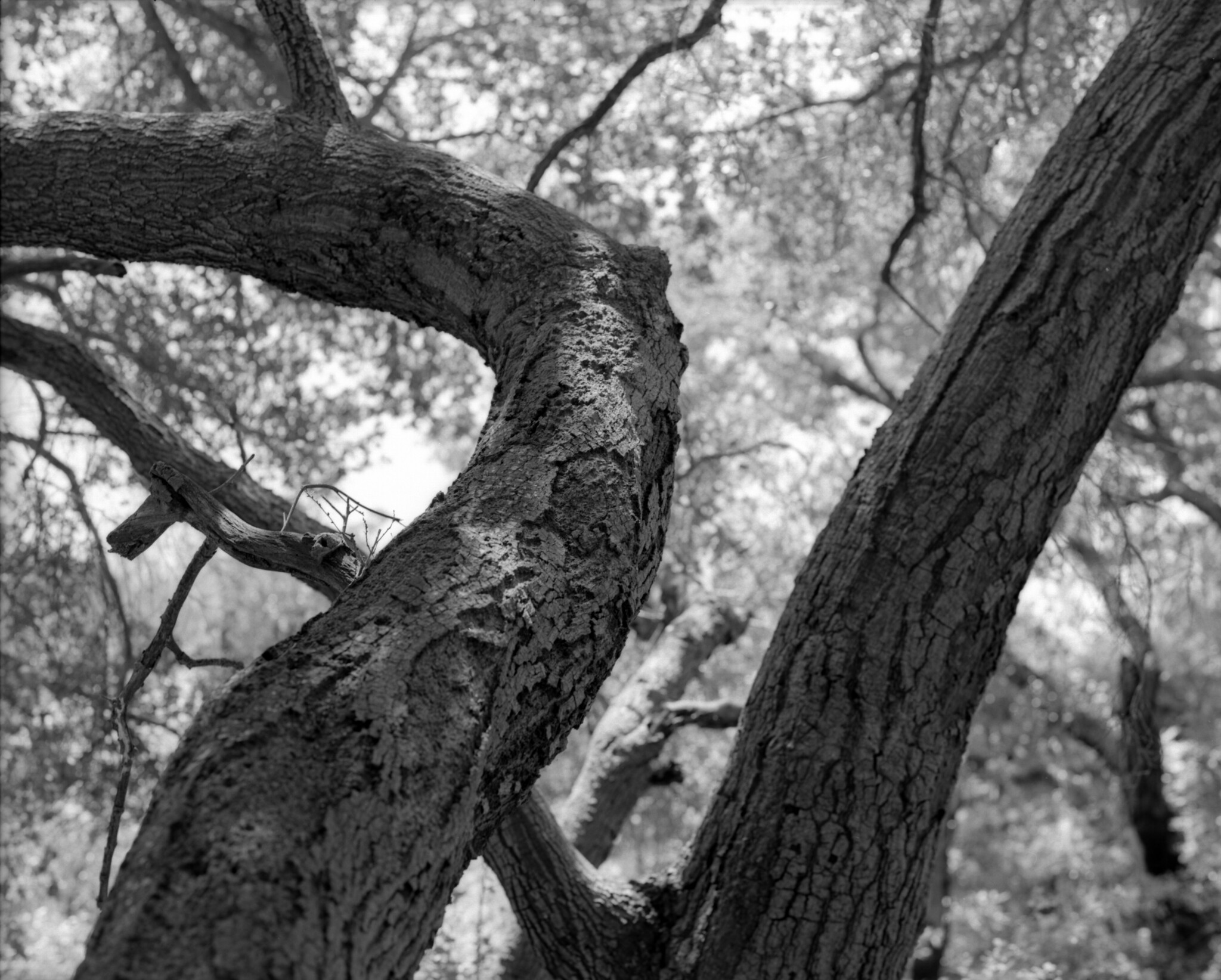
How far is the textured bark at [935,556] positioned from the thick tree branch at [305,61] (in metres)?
1.57

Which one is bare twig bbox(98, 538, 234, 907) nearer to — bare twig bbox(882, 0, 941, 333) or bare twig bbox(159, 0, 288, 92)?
bare twig bbox(882, 0, 941, 333)

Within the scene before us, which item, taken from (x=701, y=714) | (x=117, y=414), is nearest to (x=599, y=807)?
(x=701, y=714)

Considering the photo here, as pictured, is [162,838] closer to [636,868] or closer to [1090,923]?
[636,868]

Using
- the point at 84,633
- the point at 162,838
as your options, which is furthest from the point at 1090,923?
the point at 162,838

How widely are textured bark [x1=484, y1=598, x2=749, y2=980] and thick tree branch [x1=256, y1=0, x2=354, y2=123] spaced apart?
5.81ft

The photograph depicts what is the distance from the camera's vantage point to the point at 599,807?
482cm

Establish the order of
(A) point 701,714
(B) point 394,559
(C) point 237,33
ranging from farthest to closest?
(C) point 237,33 < (A) point 701,714 < (B) point 394,559

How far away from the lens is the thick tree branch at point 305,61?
9.01 feet

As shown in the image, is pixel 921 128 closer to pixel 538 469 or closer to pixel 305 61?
pixel 305 61

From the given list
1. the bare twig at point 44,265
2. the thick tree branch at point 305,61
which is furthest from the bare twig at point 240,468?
the bare twig at point 44,265

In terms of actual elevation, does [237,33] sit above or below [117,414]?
above

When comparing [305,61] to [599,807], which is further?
[599,807]

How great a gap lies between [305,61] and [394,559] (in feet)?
5.30

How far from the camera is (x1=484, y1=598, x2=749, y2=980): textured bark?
287cm
